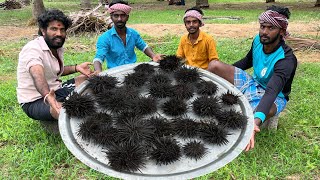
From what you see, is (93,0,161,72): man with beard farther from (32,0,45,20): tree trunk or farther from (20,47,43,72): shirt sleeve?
(32,0,45,20): tree trunk

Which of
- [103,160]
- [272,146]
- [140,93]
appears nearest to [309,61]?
[272,146]

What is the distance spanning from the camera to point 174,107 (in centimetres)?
287

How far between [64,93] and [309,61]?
496 centimetres

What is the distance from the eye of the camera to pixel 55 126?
11.5 ft

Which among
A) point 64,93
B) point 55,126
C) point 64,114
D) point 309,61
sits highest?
point 64,114

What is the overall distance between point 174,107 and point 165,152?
0.60m

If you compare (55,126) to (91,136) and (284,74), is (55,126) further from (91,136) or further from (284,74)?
(284,74)

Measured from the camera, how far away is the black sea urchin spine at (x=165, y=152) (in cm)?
234

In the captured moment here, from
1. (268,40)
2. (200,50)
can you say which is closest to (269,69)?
(268,40)

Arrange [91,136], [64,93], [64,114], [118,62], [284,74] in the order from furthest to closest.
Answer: [118,62] → [64,93] → [284,74] → [64,114] → [91,136]

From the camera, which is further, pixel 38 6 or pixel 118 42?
pixel 38 6

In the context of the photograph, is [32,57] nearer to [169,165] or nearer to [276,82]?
[169,165]

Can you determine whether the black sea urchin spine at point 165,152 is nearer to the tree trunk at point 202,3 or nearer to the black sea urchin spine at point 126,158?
the black sea urchin spine at point 126,158

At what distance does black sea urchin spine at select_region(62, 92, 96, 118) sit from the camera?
274cm
